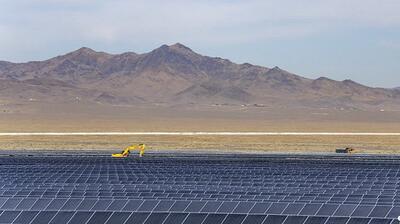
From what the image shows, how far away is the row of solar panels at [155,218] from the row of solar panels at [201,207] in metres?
0.33

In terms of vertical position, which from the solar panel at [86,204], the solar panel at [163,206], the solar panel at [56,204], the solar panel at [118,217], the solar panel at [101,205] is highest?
the solar panel at [56,204]

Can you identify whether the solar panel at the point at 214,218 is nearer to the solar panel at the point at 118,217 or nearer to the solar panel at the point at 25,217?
the solar panel at the point at 118,217

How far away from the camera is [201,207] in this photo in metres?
29.1

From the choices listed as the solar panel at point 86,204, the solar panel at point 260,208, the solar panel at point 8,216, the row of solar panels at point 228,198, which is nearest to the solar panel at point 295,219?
the solar panel at point 260,208

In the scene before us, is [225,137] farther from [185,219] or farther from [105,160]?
[185,219]

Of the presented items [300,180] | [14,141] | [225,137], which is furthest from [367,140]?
[300,180]

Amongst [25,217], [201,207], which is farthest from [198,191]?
[25,217]

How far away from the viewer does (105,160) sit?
50.0m

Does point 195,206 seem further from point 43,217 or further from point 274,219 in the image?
point 43,217

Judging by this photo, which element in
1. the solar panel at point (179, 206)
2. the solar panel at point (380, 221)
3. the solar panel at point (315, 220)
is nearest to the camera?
the solar panel at point (380, 221)

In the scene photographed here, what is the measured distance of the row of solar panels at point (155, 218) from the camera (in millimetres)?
27484

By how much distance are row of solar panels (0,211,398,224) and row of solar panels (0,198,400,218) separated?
33 centimetres

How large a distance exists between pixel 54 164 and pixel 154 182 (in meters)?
10.7

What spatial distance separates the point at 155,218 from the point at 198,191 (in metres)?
4.74
